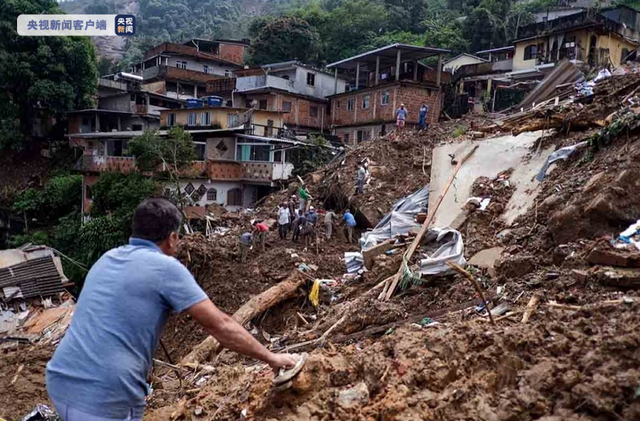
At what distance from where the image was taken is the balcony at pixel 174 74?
1417 inches

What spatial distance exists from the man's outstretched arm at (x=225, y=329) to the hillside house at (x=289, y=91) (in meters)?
27.2

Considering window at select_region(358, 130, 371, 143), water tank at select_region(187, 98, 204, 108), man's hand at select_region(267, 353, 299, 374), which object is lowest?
man's hand at select_region(267, 353, 299, 374)

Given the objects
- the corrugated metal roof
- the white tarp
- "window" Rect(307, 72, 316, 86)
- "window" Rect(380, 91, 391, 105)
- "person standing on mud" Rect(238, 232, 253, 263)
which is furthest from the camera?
"window" Rect(307, 72, 316, 86)

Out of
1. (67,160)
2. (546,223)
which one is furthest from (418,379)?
(67,160)

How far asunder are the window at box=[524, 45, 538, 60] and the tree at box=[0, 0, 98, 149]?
24679 mm

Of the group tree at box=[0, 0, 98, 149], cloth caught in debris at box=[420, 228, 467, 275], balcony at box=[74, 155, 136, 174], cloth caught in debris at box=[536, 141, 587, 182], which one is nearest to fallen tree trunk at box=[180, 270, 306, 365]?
cloth caught in debris at box=[420, 228, 467, 275]

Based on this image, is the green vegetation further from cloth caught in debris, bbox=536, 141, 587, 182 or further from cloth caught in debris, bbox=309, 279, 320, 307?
cloth caught in debris, bbox=536, 141, 587, 182

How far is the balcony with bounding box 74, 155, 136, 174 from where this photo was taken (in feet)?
78.4

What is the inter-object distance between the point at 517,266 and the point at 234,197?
64.0 ft

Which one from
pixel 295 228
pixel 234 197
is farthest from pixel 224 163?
pixel 295 228

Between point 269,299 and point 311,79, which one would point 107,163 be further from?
point 269,299

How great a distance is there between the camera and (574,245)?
5.76 m

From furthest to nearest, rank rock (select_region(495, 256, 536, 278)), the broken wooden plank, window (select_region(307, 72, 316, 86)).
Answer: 1. window (select_region(307, 72, 316, 86))
2. the broken wooden plank
3. rock (select_region(495, 256, 536, 278))

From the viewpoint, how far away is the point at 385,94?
90.8 feet
